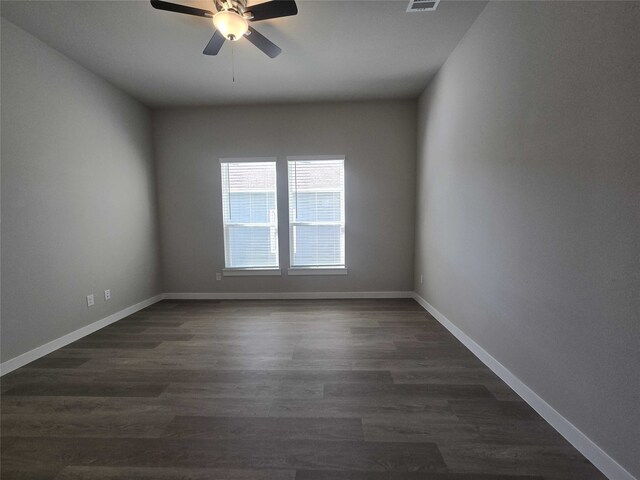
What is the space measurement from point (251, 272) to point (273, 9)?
3.09 m

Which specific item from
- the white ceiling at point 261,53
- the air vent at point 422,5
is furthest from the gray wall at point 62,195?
the air vent at point 422,5

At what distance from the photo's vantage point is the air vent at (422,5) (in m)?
1.90

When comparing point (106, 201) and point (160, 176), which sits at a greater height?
point (160, 176)

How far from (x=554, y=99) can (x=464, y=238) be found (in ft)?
4.07

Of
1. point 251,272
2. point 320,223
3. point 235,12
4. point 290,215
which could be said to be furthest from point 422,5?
point 251,272

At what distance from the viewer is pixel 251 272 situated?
12.7 feet

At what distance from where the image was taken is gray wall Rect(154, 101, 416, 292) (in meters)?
3.64

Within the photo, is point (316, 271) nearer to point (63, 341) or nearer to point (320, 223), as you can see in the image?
point (320, 223)

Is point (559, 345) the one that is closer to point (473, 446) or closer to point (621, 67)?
point (473, 446)

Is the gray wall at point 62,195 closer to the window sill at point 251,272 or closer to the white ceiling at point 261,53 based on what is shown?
the white ceiling at point 261,53

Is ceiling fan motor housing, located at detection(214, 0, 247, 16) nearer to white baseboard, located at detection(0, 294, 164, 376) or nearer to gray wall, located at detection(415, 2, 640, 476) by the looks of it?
gray wall, located at detection(415, 2, 640, 476)

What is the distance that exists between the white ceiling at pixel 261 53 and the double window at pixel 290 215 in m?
0.97

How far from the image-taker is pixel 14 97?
2082 millimetres

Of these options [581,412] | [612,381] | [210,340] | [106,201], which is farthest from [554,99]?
[106,201]
